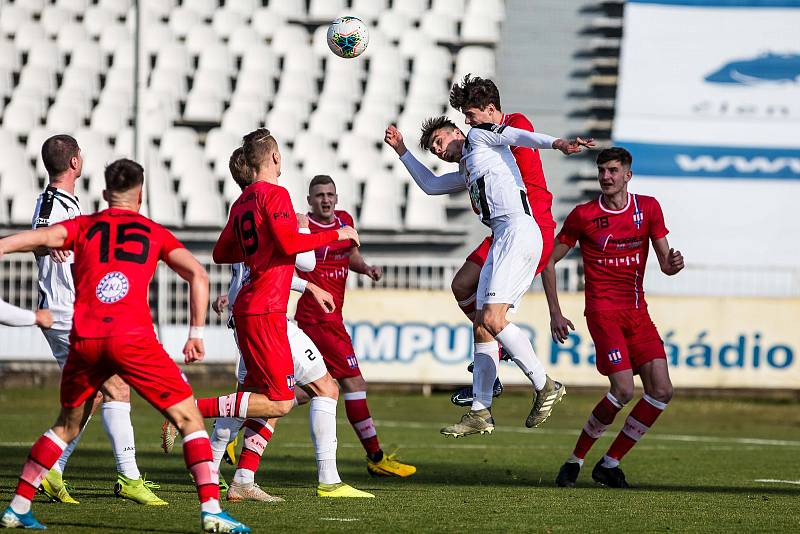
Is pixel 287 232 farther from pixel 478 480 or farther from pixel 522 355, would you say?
pixel 478 480

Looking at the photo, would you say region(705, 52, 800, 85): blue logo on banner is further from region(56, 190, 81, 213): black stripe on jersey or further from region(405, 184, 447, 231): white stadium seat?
region(56, 190, 81, 213): black stripe on jersey

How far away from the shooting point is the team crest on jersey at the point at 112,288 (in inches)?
249

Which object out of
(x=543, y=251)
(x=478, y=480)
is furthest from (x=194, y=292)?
(x=478, y=480)

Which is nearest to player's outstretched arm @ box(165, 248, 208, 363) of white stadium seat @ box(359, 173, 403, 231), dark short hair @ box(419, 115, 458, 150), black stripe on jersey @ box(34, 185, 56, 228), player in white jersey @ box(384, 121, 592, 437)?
black stripe on jersey @ box(34, 185, 56, 228)

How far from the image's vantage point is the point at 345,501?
7980mm

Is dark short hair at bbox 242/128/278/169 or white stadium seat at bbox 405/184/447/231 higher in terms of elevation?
dark short hair at bbox 242/128/278/169

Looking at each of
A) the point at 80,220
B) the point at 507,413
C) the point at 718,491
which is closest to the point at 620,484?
the point at 718,491

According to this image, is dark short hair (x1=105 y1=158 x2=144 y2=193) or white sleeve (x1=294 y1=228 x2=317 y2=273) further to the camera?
white sleeve (x1=294 y1=228 x2=317 y2=273)

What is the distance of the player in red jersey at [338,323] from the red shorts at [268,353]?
2.59 m

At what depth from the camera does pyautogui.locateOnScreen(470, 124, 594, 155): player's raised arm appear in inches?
298

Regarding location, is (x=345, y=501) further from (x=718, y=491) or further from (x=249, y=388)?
(x=718, y=491)

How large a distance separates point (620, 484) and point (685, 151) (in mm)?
14035

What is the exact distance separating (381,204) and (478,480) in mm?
12620

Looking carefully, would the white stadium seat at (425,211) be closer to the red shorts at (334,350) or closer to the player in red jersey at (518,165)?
the red shorts at (334,350)
